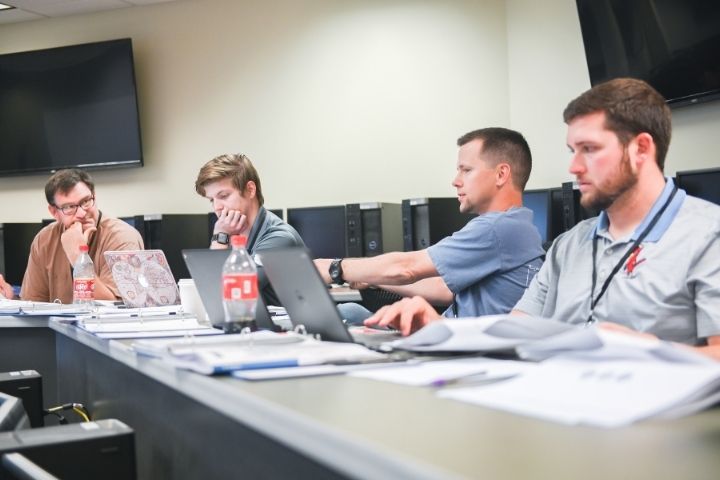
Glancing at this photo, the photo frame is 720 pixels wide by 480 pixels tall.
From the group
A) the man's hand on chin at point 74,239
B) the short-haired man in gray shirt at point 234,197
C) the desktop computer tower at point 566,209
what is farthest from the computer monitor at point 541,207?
the man's hand on chin at point 74,239

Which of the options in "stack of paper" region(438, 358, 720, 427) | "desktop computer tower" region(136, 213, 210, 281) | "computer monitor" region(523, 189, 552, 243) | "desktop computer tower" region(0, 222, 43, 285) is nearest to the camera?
"stack of paper" region(438, 358, 720, 427)

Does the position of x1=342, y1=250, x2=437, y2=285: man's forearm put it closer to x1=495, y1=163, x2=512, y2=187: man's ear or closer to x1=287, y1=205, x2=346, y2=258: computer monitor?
x1=495, y1=163, x2=512, y2=187: man's ear

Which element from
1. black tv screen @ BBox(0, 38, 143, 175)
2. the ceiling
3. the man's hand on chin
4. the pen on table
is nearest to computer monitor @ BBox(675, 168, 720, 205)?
the pen on table

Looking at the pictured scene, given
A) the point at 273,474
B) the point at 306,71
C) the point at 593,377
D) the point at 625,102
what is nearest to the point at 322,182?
the point at 306,71

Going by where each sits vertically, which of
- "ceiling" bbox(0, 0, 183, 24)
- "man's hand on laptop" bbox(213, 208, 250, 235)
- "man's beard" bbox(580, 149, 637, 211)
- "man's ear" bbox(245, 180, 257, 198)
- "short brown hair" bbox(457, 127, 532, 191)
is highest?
"ceiling" bbox(0, 0, 183, 24)

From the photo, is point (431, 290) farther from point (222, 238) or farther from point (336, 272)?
point (222, 238)

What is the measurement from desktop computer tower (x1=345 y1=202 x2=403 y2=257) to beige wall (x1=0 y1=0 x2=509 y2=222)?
17.9 inches

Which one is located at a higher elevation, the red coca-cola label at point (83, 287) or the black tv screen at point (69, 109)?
the black tv screen at point (69, 109)

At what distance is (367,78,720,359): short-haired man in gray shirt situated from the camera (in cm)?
141

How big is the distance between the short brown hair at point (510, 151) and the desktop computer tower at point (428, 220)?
171 cm

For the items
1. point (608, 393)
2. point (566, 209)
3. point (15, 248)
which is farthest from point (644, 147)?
point (15, 248)

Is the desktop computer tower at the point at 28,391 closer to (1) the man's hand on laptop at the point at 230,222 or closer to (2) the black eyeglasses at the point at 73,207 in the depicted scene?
(1) the man's hand on laptop at the point at 230,222

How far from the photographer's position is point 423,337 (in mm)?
1247

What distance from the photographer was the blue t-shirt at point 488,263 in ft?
7.09
